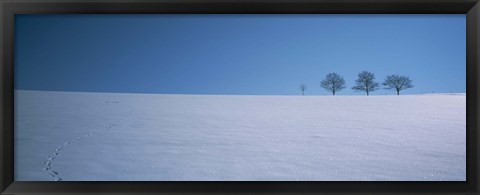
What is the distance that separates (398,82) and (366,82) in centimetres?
54

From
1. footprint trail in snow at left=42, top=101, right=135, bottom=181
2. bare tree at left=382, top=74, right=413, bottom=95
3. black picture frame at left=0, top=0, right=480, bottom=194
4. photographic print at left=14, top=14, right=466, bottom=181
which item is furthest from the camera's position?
bare tree at left=382, top=74, right=413, bottom=95

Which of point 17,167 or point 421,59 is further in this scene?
point 421,59

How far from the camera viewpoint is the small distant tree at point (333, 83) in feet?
14.4

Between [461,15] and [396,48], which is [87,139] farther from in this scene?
[396,48]

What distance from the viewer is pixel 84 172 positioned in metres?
1.80

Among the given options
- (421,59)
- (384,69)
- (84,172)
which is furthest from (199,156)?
(384,69)

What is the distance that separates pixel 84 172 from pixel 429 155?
200 cm

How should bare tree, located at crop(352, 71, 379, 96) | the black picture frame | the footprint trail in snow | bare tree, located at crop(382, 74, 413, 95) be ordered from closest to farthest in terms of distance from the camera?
the black picture frame, the footprint trail in snow, bare tree, located at crop(352, 71, 379, 96), bare tree, located at crop(382, 74, 413, 95)

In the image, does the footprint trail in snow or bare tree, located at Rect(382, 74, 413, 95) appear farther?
bare tree, located at Rect(382, 74, 413, 95)

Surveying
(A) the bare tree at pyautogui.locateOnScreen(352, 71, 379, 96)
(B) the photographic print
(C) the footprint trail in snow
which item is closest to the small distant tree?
(B) the photographic print

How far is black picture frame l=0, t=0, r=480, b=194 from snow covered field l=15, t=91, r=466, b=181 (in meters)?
0.06

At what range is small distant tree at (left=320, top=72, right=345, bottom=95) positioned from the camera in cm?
439

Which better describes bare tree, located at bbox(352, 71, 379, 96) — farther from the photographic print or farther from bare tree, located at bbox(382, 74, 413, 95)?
bare tree, located at bbox(382, 74, 413, 95)

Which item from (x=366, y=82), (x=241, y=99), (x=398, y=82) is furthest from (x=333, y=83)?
(x=241, y=99)
